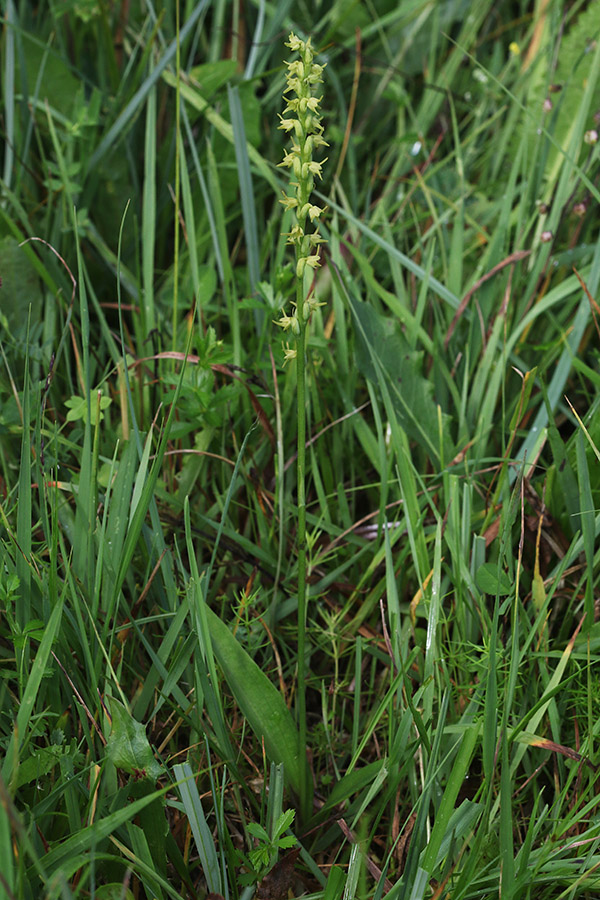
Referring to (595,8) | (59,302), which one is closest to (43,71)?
(59,302)

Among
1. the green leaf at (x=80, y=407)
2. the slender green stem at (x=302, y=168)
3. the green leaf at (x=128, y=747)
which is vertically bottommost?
the green leaf at (x=128, y=747)

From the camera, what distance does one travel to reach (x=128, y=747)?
3.51 ft

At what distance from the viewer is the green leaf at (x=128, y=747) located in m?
1.07

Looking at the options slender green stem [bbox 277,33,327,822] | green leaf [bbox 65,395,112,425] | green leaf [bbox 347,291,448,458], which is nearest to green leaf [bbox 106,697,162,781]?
slender green stem [bbox 277,33,327,822]

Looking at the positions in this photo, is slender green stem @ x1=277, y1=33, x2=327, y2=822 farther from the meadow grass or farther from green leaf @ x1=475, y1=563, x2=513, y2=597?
green leaf @ x1=475, y1=563, x2=513, y2=597

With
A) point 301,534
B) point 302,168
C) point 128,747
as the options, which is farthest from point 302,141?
point 128,747

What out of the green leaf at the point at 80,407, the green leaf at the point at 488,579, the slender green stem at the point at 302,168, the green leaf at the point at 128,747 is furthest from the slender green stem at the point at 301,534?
the green leaf at the point at 80,407

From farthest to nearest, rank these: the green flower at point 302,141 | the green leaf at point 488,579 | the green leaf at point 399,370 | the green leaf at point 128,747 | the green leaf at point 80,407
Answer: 1. the green leaf at point 399,370
2. the green leaf at point 80,407
3. the green leaf at point 488,579
4. the green leaf at point 128,747
5. the green flower at point 302,141

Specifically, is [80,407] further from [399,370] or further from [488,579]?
[488,579]

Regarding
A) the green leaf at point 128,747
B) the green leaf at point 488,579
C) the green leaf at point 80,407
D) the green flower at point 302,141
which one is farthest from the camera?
the green leaf at point 80,407

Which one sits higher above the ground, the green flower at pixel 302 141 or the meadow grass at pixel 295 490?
the green flower at pixel 302 141

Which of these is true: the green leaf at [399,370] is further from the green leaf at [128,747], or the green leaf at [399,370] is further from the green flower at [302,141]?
the green leaf at [128,747]

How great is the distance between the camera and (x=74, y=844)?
0.97m

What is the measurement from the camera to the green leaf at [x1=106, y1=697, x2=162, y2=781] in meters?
1.07
